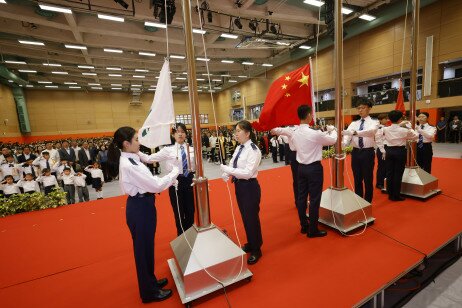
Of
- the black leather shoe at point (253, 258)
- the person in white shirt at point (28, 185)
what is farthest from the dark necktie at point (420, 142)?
the person in white shirt at point (28, 185)

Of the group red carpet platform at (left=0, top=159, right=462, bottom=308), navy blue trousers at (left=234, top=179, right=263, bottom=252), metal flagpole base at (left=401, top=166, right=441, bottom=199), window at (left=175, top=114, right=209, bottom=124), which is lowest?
red carpet platform at (left=0, top=159, right=462, bottom=308)

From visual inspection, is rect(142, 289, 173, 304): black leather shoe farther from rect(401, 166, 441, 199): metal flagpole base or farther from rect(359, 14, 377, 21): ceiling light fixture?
rect(359, 14, 377, 21): ceiling light fixture

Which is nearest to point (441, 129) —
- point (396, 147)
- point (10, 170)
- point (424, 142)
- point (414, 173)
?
point (424, 142)

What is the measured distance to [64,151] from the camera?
822 centimetres

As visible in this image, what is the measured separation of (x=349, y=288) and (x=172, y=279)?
1614mm

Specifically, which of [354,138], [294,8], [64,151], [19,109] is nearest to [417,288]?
[354,138]

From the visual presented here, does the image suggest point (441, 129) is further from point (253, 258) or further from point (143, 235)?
point (143, 235)

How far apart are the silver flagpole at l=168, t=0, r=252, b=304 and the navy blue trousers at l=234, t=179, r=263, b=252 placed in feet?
1.28

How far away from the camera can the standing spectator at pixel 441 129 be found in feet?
35.6

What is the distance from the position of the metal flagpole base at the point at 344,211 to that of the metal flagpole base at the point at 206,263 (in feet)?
4.65

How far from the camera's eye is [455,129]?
10469 mm

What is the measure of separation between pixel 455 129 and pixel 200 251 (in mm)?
13674

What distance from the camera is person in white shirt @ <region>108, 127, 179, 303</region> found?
1.78 meters

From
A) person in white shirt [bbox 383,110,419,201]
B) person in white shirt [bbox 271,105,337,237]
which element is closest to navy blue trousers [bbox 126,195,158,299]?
person in white shirt [bbox 271,105,337,237]
